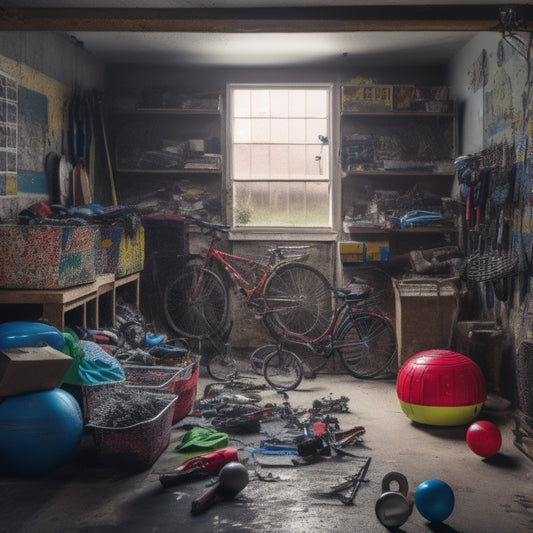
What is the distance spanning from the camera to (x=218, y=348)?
6637mm

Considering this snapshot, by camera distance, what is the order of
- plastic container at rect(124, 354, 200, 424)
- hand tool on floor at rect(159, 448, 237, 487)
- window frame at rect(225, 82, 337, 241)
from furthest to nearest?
window frame at rect(225, 82, 337, 241)
plastic container at rect(124, 354, 200, 424)
hand tool on floor at rect(159, 448, 237, 487)

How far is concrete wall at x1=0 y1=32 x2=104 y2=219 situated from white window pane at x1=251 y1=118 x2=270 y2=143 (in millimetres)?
1717

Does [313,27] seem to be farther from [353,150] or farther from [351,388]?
[351,388]

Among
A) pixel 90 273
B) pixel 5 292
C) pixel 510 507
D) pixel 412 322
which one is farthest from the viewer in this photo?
pixel 412 322

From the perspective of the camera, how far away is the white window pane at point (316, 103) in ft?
22.5

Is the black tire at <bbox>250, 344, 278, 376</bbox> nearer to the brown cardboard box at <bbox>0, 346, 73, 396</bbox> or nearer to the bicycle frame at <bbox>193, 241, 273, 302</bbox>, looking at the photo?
the bicycle frame at <bbox>193, 241, 273, 302</bbox>

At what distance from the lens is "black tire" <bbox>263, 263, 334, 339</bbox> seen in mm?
6438

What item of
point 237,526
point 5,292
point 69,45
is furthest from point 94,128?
point 237,526

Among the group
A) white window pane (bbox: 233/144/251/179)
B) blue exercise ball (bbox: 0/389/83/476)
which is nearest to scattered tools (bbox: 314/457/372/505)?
blue exercise ball (bbox: 0/389/83/476)

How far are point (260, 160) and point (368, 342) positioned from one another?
7.11 ft

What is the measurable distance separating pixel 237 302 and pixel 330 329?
1210 mm

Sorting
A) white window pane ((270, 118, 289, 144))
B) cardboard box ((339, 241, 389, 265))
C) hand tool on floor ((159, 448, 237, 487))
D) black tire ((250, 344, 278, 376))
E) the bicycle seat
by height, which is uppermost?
white window pane ((270, 118, 289, 144))

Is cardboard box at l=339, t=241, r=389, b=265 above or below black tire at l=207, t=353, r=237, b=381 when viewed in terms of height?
above

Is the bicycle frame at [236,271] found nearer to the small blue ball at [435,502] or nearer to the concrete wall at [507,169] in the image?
the concrete wall at [507,169]
